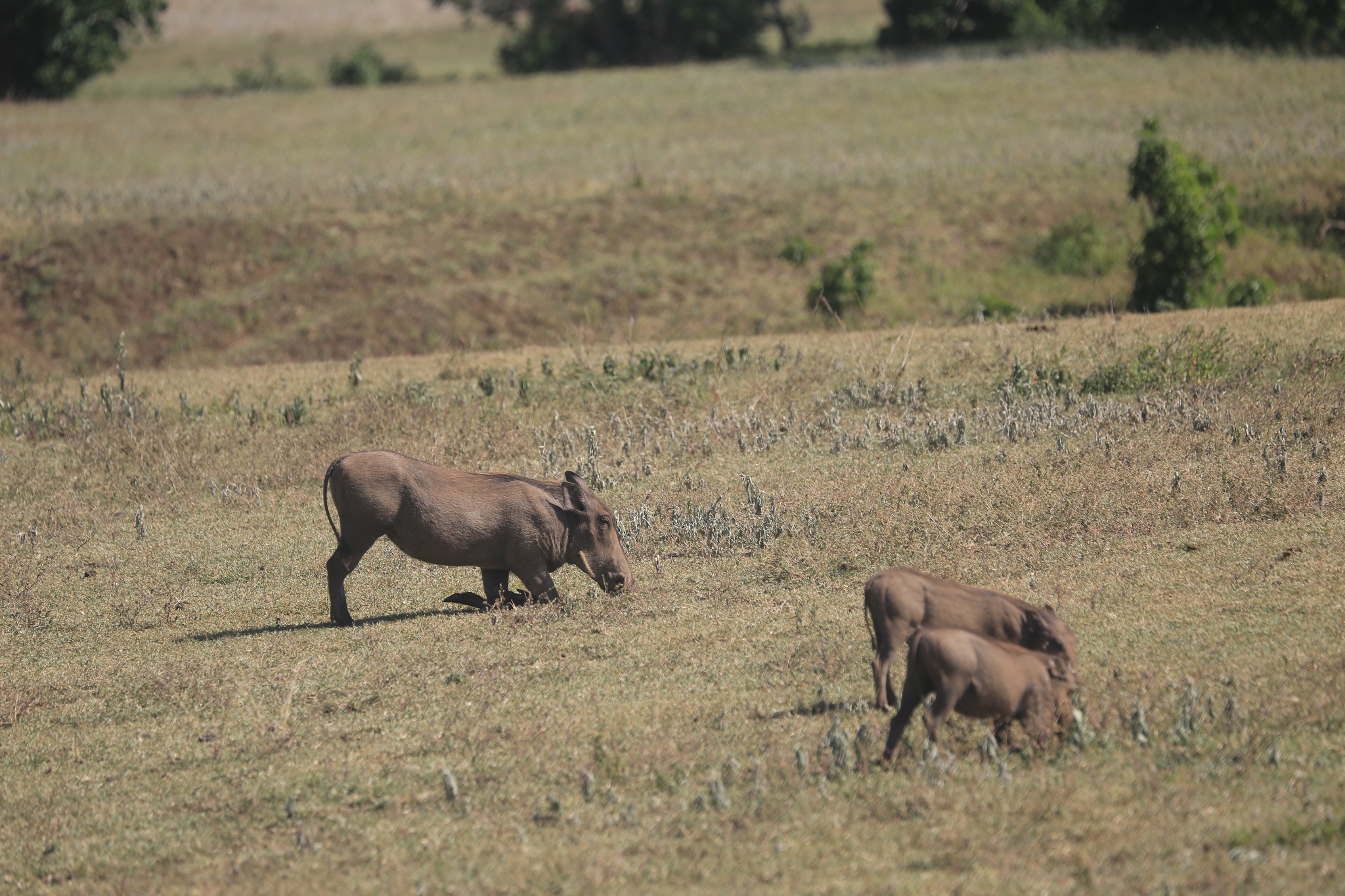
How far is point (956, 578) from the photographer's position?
9.52 meters

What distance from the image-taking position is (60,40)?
1937 inches

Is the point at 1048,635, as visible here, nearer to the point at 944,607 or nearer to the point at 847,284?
the point at 944,607

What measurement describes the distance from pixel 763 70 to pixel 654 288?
96.1 feet

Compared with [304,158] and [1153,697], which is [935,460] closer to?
[1153,697]

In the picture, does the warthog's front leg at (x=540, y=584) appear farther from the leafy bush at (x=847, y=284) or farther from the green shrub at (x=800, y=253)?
the green shrub at (x=800, y=253)

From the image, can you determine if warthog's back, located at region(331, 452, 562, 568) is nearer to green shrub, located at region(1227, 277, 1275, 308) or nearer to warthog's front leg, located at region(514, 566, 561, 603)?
warthog's front leg, located at region(514, 566, 561, 603)

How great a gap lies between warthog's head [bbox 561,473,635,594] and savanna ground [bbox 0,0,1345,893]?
17cm

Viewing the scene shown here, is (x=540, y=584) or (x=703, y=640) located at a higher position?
(x=540, y=584)

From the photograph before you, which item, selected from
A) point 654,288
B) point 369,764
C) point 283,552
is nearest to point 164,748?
point 369,764

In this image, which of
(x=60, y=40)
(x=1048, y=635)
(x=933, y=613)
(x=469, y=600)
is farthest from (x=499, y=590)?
(x=60, y=40)

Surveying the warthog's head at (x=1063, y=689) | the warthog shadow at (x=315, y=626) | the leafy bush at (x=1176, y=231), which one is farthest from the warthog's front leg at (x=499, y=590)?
the leafy bush at (x=1176, y=231)

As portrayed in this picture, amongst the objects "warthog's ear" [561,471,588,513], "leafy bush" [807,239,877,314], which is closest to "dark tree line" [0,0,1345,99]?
"leafy bush" [807,239,877,314]

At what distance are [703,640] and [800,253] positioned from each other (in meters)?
20.6

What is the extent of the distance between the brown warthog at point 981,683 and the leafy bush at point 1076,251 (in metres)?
23.1
